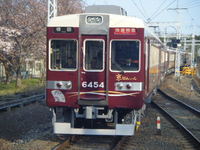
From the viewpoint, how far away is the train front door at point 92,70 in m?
8.30

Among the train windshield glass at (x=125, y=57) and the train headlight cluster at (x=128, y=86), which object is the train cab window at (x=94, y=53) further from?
the train headlight cluster at (x=128, y=86)

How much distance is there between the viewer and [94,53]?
838cm

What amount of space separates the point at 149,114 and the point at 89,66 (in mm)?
6072

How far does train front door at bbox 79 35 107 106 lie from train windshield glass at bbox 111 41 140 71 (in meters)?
0.24

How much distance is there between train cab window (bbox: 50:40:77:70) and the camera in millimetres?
8430

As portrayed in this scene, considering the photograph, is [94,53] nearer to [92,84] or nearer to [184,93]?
[92,84]

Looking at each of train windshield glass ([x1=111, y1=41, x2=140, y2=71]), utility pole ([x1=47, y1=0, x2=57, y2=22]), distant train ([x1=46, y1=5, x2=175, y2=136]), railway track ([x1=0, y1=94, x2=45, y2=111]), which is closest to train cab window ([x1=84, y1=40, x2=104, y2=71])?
distant train ([x1=46, y1=5, x2=175, y2=136])

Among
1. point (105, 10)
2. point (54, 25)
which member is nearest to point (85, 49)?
point (54, 25)

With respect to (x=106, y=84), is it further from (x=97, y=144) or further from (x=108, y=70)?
(x=97, y=144)

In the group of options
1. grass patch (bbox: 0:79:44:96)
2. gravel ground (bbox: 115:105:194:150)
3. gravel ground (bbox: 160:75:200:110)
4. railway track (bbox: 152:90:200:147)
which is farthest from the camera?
grass patch (bbox: 0:79:44:96)

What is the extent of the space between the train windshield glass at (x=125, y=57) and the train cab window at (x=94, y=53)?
29cm

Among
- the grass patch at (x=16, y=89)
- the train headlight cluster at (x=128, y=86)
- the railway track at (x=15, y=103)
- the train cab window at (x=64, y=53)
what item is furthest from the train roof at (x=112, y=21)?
the grass patch at (x=16, y=89)

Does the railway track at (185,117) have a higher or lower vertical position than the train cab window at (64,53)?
lower

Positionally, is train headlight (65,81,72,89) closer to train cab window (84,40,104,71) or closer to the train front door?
the train front door
